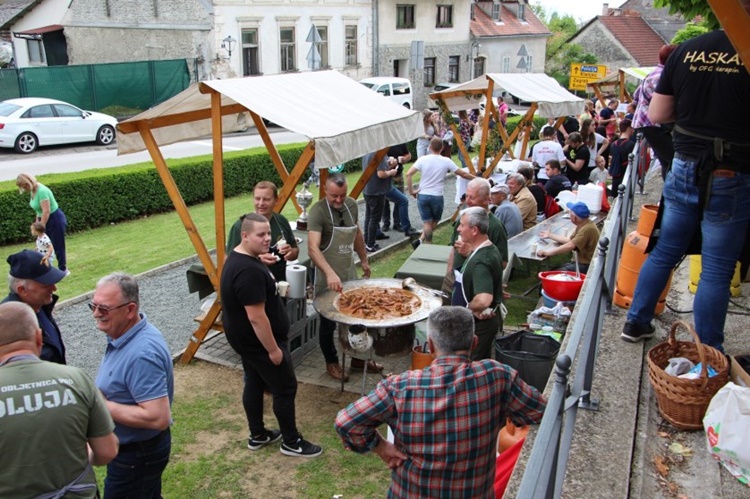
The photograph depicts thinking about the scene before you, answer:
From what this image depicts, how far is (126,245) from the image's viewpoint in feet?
38.6

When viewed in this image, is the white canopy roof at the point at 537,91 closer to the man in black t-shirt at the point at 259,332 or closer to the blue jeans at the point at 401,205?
the blue jeans at the point at 401,205

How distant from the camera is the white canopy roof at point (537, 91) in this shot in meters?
11.8

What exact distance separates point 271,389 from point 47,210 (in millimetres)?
5649

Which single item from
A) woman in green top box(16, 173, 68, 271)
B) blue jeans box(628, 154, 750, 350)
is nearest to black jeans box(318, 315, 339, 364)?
blue jeans box(628, 154, 750, 350)

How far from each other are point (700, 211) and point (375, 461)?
9.92ft

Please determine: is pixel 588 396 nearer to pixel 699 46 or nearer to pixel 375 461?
pixel 699 46

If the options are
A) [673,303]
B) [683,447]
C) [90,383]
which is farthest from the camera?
[673,303]

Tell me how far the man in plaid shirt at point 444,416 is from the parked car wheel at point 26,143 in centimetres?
2132

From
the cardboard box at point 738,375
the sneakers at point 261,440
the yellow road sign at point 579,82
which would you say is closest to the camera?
the cardboard box at point 738,375

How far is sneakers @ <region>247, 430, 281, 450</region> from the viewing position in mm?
5371

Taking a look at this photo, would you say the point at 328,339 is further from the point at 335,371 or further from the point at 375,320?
the point at 375,320

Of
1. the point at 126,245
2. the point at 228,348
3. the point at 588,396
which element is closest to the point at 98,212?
the point at 126,245

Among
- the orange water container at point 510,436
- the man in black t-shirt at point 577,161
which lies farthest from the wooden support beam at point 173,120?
the man in black t-shirt at point 577,161

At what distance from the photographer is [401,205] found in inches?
465
